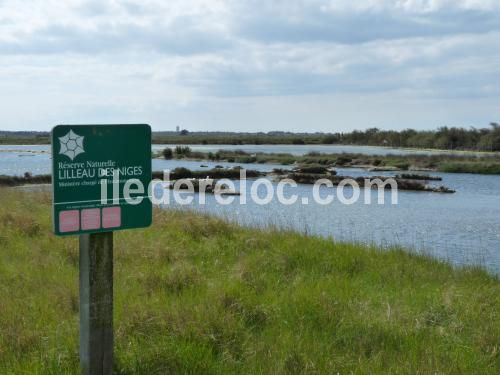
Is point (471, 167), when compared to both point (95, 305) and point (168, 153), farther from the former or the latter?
point (95, 305)

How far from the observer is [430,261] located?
9445mm

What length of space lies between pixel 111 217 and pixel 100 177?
0.26 metres

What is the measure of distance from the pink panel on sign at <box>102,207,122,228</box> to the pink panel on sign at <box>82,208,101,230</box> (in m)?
0.03

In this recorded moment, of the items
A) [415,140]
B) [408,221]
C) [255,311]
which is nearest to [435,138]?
[415,140]

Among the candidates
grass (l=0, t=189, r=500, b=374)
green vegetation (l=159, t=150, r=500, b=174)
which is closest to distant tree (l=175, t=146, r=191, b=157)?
green vegetation (l=159, t=150, r=500, b=174)

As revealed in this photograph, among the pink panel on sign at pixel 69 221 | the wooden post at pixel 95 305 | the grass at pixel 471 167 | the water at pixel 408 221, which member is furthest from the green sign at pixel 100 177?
the grass at pixel 471 167

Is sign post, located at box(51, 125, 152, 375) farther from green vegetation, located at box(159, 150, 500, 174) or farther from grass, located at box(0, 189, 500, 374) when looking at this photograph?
green vegetation, located at box(159, 150, 500, 174)

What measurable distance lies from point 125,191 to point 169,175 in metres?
37.9

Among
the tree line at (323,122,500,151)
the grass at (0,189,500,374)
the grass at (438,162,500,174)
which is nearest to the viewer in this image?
the grass at (0,189,500,374)

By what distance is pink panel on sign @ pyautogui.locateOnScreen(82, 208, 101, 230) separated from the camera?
3.51 meters

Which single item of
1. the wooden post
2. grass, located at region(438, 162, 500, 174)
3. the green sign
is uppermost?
the green sign

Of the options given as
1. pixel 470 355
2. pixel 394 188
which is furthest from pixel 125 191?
pixel 394 188

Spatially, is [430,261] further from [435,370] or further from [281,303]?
[435,370]

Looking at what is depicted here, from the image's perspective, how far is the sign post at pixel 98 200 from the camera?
3445 mm
